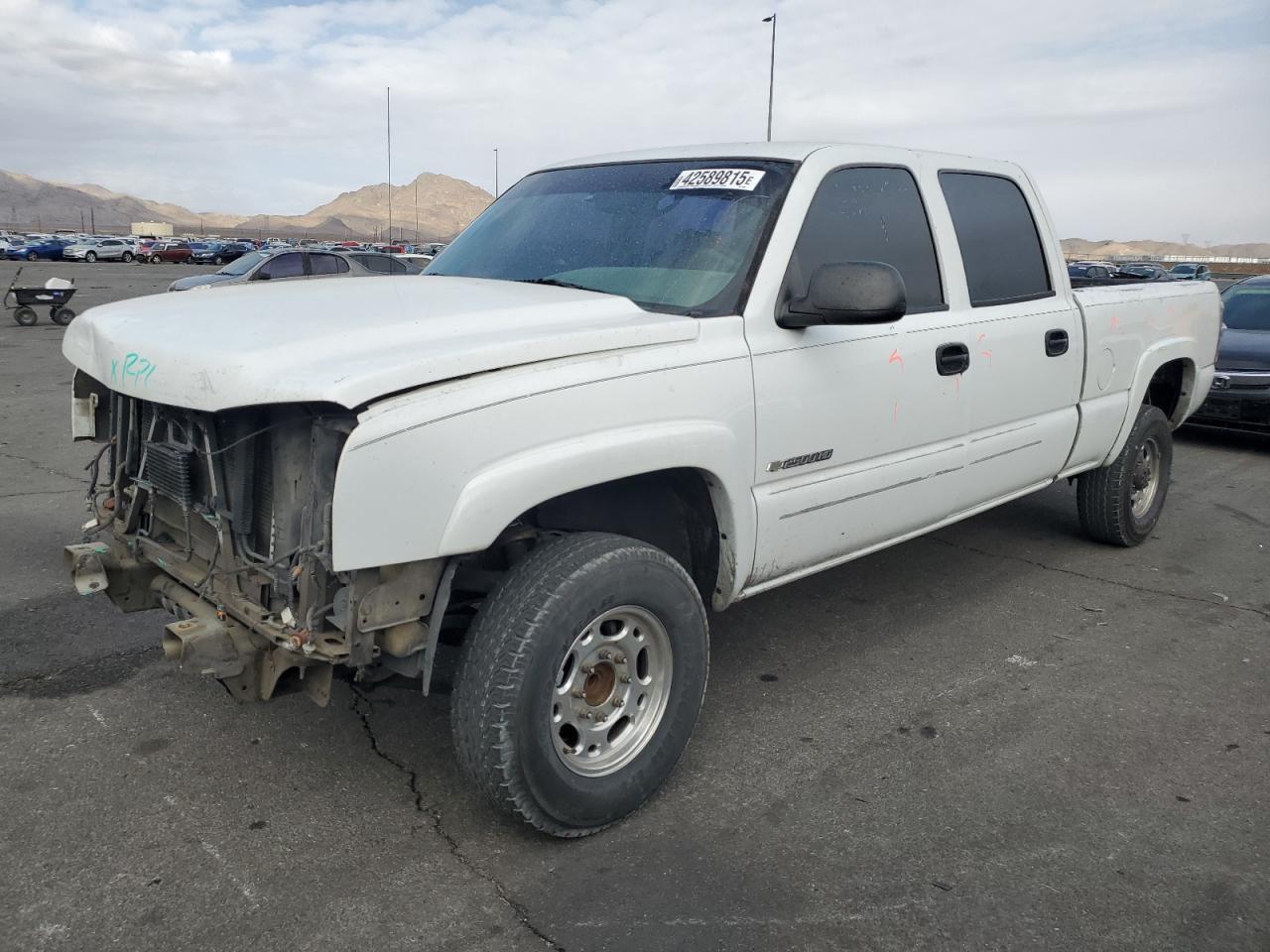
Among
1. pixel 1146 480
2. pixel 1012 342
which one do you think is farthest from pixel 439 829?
pixel 1146 480

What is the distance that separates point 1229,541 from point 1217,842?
3.76 meters

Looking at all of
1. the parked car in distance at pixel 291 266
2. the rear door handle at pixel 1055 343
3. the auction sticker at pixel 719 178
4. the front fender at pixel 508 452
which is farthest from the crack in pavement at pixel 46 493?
the parked car in distance at pixel 291 266

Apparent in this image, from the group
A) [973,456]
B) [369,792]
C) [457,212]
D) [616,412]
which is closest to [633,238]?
[616,412]

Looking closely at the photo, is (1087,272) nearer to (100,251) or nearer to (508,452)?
(508,452)

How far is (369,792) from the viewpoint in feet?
10.6

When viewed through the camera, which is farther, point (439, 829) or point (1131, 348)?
point (1131, 348)

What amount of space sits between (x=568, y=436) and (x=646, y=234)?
1.17 m

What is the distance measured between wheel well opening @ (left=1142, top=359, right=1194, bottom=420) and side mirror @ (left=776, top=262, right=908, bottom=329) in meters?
3.44

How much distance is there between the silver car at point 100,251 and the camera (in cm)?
5284

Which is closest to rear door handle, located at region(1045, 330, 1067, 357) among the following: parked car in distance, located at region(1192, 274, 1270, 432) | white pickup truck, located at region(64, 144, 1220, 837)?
white pickup truck, located at region(64, 144, 1220, 837)

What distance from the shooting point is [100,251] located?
179 ft

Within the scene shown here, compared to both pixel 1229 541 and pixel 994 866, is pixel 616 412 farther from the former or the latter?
pixel 1229 541

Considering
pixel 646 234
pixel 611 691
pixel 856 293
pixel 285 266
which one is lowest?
pixel 611 691

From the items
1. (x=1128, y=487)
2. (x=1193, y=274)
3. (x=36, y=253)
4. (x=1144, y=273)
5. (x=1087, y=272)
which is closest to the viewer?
(x=1128, y=487)
